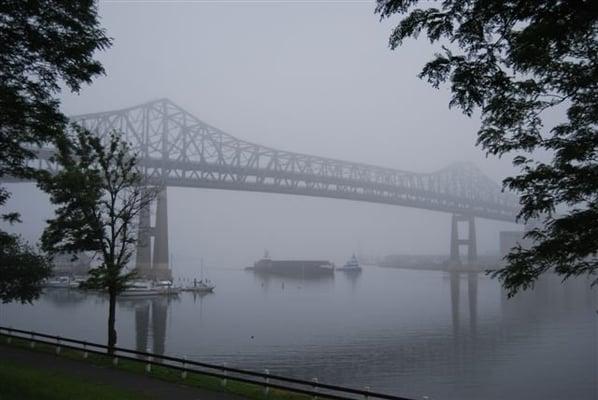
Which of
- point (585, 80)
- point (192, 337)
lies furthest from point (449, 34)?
point (192, 337)

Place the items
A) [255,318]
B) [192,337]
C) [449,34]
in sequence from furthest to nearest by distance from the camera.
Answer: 1. [255,318]
2. [192,337]
3. [449,34]

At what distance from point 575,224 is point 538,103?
1.67m

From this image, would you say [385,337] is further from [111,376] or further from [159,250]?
[159,250]

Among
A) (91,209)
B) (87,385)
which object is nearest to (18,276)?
(91,209)

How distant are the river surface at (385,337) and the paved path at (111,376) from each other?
9.16 metres

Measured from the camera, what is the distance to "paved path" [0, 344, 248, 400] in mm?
12203

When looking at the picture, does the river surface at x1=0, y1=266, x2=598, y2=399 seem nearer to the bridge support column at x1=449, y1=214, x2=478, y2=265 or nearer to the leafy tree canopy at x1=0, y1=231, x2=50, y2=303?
the leafy tree canopy at x1=0, y1=231, x2=50, y2=303

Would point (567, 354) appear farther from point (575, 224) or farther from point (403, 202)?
point (403, 202)

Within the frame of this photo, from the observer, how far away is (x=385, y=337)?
110 ft

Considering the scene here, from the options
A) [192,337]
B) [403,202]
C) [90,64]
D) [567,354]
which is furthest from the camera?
[403,202]

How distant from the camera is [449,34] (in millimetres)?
5695

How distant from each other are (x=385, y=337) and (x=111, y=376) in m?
22.2

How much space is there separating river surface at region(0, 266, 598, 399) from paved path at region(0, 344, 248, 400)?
9157 mm

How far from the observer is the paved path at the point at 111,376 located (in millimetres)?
12203
